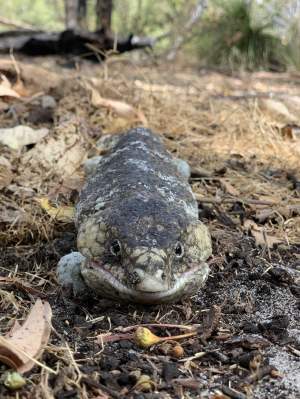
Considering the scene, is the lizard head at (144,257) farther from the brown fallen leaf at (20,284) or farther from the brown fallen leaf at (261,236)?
the brown fallen leaf at (261,236)

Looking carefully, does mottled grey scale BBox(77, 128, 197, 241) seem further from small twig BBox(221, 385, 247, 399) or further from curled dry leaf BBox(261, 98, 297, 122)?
curled dry leaf BBox(261, 98, 297, 122)

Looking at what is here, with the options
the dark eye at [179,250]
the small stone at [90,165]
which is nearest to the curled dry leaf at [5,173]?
the small stone at [90,165]

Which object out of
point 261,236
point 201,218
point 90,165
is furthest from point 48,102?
point 261,236

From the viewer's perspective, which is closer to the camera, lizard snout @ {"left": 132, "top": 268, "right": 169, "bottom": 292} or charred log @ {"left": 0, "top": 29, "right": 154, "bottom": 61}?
lizard snout @ {"left": 132, "top": 268, "right": 169, "bottom": 292}

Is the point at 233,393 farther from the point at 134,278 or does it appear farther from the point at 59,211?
the point at 59,211

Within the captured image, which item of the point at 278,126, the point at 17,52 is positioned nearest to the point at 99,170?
the point at 278,126

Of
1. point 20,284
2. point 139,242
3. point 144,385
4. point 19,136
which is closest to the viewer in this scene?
point 144,385

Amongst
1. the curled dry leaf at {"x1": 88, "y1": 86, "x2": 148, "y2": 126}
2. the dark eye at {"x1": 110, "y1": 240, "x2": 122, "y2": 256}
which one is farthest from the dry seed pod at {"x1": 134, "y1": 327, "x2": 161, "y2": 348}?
the curled dry leaf at {"x1": 88, "y1": 86, "x2": 148, "y2": 126}

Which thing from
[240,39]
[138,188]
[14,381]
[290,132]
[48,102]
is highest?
[138,188]

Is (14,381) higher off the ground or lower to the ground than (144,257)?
lower
